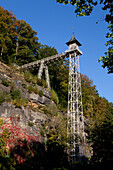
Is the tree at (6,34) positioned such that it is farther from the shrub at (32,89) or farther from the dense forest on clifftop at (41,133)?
the shrub at (32,89)

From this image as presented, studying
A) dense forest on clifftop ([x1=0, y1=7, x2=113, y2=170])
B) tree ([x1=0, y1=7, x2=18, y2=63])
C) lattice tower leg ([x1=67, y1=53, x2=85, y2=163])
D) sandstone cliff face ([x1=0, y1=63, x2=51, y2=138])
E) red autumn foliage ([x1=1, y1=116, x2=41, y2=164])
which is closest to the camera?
dense forest on clifftop ([x1=0, y1=7, x2=113, y2=170])

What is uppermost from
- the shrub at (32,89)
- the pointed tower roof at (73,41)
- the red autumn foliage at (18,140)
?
the pointed tower roof at (73,41)

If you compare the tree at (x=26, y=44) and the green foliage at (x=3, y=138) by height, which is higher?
the tree at (x=26, y=44)

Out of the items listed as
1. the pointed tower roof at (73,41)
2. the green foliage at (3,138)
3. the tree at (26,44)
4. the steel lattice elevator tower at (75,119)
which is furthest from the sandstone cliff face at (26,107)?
the tree at (26,44)

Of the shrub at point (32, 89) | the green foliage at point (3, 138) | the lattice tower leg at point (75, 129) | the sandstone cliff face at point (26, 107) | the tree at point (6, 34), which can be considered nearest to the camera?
the green foliage at point (3, 138)

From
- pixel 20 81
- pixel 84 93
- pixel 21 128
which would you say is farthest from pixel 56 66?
pixel 21 128

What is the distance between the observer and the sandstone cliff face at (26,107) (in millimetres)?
11227

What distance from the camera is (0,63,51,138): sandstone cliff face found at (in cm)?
1123

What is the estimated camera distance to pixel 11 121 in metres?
10.6

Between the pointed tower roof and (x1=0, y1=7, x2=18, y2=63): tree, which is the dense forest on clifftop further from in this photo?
the pointed tower roof

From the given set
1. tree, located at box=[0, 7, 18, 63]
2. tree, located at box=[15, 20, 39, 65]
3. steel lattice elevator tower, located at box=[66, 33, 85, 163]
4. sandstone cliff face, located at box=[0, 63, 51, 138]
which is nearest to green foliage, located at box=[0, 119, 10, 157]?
sandstone cliff face, located at box=[0, 63, 51, 138]

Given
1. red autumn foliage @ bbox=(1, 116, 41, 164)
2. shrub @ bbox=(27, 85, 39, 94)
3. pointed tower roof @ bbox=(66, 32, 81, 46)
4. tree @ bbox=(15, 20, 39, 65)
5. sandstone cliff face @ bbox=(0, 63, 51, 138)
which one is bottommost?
red autumn foliage @ bbox=(1, 116, 41, 164)

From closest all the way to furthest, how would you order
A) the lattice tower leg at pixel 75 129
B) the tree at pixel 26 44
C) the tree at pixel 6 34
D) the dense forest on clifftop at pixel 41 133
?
the dense forest on clifftop at pixel 41 133 < the lattice tower leg at pixel 75 129 < the tree at pixel 6 34 < the tree at pixel 26 44

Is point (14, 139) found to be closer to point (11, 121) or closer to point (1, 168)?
point (11, 121)
